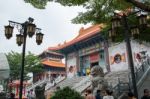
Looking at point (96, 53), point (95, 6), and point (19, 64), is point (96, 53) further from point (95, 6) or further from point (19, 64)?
point (95, 6)

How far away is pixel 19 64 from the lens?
38.8 m

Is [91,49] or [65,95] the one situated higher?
[91,49]

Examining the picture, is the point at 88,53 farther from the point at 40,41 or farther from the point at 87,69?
the point at 40,41

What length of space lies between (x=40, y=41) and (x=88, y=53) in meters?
20.9

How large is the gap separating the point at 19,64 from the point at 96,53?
43.4 ft

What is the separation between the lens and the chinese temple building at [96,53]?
82.2 ft

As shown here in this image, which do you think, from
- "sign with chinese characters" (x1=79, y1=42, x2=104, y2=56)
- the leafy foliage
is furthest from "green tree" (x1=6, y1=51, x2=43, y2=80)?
the leafy foliage

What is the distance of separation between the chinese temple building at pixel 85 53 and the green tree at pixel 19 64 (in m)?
5.30

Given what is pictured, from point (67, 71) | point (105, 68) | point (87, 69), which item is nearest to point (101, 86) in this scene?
point (105, 68)

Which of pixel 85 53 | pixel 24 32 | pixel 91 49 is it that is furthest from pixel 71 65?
pixel 24 32

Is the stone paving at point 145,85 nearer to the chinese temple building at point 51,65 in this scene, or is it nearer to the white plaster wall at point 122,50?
the white plaster wall at point 122,50

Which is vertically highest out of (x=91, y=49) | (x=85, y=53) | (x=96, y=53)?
(x=91, y=49)

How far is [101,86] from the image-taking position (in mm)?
12891

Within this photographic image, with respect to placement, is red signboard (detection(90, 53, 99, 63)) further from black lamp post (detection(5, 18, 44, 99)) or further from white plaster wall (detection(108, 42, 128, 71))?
black lamp post (detection(5, 18, 44, 99))
